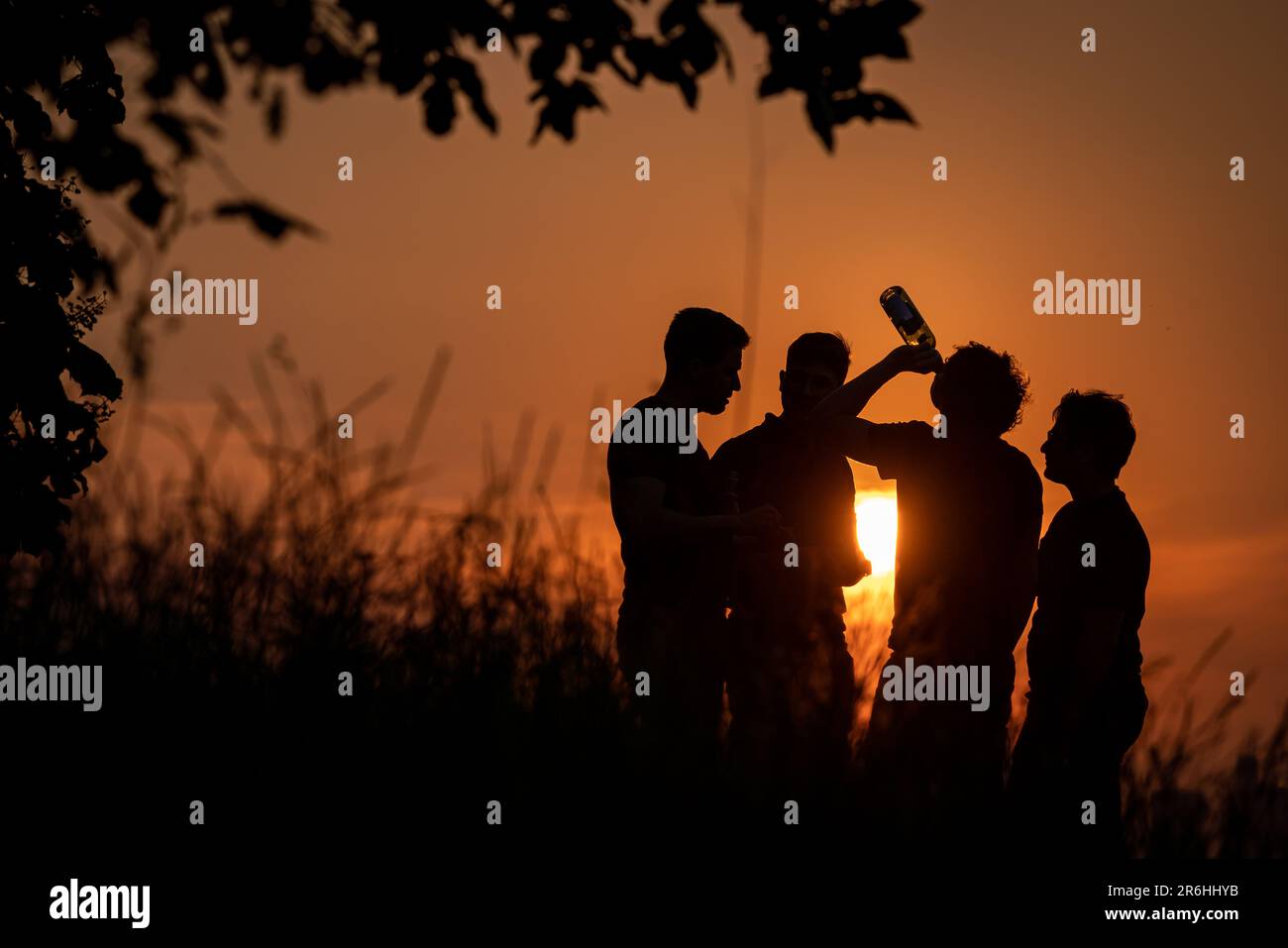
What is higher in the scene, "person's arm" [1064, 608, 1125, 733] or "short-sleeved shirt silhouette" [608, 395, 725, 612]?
"short-sleeved shirt silhouette" [608, 395, 725, 612]

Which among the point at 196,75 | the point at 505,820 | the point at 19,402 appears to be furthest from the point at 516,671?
the point at 196,75

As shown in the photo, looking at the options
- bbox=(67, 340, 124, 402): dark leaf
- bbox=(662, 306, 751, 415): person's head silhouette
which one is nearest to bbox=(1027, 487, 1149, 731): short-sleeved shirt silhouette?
bbox=(662, 306, 751, 415): person's head silhouette

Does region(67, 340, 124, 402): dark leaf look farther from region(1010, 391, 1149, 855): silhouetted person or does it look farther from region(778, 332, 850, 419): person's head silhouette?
region(1010, 391, 1149, 855): silhouetted person

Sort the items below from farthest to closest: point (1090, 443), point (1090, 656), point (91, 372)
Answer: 1. point (91, 372)
2. point (1090, 443)
3. point (1090, 656)

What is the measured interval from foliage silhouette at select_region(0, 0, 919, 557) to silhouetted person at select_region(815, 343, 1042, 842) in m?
0.86

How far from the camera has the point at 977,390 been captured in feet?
14.7

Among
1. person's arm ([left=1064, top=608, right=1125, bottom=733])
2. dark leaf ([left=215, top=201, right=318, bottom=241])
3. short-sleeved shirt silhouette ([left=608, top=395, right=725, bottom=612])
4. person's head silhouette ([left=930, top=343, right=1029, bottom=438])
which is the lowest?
person's arm ([left=1064, top=608, right=1125, bottom=733])

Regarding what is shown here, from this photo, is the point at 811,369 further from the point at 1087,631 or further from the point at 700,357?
the point at 1087,631

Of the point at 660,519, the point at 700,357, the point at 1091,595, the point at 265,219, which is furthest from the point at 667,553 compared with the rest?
the point at 265,219

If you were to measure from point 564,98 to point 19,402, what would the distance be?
6.47 feet

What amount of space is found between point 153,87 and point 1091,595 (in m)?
3.38

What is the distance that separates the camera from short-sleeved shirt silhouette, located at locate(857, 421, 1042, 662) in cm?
442

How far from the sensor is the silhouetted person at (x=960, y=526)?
4242 millimetres

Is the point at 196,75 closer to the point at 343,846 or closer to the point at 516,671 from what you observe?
the point at 516,671
